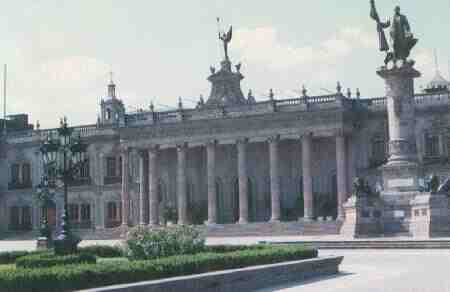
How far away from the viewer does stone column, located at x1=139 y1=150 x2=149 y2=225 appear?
7138cm

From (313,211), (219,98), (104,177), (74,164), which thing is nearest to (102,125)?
(104,177)

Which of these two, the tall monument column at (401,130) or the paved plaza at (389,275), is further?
the tall monument column at (401,130)

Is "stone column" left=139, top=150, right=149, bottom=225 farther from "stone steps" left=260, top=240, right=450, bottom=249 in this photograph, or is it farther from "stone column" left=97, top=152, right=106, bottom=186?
"stone steps" left=260, top=240, right=450, bottom=249

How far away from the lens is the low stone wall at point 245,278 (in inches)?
678

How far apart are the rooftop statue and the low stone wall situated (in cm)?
1862

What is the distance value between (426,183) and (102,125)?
43211 mm

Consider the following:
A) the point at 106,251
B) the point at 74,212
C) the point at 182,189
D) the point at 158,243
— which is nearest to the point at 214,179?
the point at 182,189

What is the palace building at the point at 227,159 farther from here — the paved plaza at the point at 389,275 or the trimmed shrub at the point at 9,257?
the trimmed shrub at the point at 9,257

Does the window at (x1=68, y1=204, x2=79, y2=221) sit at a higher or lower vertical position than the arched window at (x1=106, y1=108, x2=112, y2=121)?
lower

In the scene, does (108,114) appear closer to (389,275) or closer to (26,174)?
(26,174)

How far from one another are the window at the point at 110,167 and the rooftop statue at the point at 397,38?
40431 millimetres

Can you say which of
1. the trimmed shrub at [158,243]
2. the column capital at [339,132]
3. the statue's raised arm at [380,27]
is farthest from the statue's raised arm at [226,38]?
the trimmed shrub at [158,243]

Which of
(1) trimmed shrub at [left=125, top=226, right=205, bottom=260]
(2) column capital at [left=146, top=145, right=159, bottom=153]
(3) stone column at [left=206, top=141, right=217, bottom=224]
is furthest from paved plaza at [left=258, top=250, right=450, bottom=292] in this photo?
(2) column capital at [left=146, top=145, right=159, bottom=153]

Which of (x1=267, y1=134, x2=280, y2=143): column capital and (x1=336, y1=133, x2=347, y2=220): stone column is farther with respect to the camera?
(x1=267, y1=134, x2=280, y2=143): column capital
